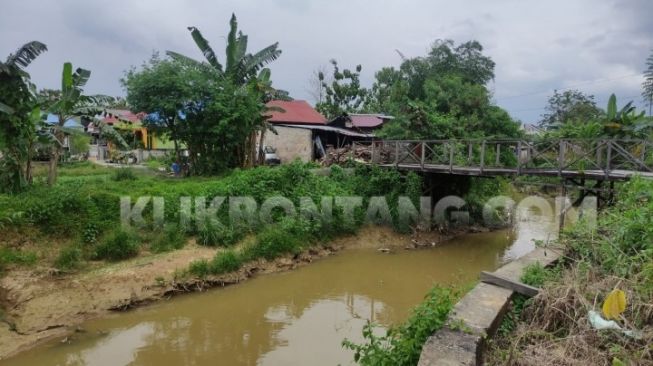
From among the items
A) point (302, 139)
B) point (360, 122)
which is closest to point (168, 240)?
point (302, 139)

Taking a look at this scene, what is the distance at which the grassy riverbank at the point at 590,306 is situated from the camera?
129 inches

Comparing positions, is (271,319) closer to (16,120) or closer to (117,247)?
(117,247)

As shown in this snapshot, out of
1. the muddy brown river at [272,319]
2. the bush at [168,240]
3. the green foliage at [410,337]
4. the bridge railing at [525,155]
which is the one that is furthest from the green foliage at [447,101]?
the green foliage at [410,337]

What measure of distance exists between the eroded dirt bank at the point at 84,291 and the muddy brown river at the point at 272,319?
0.25 metres

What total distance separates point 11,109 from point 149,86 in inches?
210

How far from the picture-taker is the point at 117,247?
977cm

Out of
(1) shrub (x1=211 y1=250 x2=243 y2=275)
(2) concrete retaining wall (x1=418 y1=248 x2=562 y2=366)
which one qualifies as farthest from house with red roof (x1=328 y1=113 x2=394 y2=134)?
(2) concrete retaining wall (x1=418 y1=248 x2=562 y2=366)

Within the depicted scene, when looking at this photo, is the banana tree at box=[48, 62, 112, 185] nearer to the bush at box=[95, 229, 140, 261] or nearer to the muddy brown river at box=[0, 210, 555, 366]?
the bush at box=[95, 229, 140, 261]

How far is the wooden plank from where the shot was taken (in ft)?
14.7

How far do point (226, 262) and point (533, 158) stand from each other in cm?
839

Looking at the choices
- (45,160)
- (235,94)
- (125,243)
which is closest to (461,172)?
(235,94)

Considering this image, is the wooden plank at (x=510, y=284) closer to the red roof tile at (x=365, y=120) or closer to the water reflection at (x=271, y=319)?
the water reflection at (x=271, y=319)

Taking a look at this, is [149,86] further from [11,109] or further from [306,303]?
[306,303]

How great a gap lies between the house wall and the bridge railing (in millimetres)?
3012
